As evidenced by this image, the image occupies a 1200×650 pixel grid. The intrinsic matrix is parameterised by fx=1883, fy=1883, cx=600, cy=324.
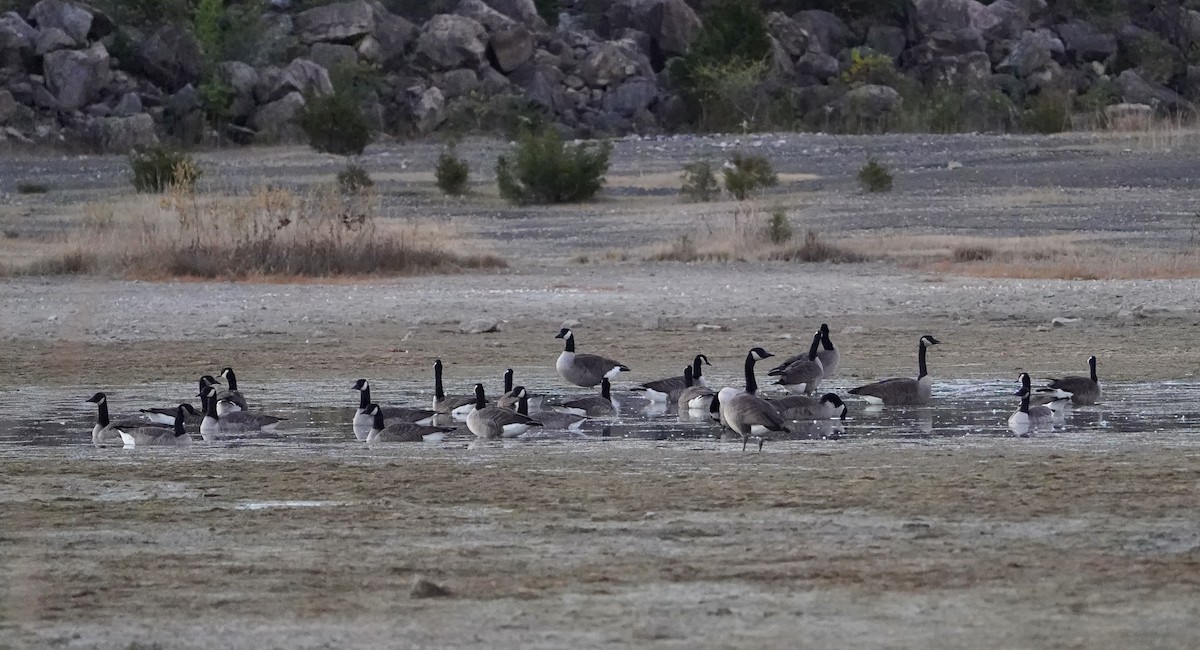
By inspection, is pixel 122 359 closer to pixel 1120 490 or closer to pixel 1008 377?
pixel 1008 377

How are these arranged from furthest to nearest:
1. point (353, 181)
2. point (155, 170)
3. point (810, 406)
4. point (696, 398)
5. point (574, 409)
Answer: 1. point (155, 170)
2. point (353, 181)
3. point (696, 398)
4. point (574, 409)
5. point (810, 406)

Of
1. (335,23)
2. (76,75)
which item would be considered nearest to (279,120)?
(76,75)

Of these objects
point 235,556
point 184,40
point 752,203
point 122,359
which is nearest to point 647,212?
point 752,203

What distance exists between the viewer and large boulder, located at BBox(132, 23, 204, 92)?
57.9 m

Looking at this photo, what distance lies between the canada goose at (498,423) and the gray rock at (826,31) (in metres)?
57.4

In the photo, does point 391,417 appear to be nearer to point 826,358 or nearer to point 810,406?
point 810,406

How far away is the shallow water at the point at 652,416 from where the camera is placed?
12.5 m

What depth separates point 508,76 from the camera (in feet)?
205

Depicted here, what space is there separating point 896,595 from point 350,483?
409 centimetres

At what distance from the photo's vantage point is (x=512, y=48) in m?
62.8

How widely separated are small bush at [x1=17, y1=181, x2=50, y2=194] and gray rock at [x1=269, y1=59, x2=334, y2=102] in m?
15.9

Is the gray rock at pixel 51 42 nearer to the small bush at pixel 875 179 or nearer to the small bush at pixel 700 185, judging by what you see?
the small bush at pixel 700 185

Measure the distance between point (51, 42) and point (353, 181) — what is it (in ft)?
76.5

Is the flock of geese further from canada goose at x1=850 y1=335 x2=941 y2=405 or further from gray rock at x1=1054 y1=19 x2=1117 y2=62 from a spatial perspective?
gray rock at x1=1054 y1=19 x2=1117 y2=62
